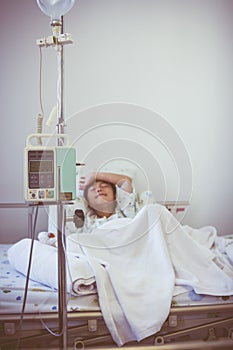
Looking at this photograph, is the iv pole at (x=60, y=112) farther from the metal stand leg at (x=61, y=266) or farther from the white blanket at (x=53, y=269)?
the white blanket at (x=53, y=269)

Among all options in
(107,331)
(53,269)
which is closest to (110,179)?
(53,269)

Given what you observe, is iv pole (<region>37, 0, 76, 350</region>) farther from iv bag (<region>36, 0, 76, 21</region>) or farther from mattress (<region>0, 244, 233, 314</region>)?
mattress (<region>0, 244, 233, 314</region>)

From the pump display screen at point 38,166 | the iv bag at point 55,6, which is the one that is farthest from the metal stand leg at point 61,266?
the iv bag at point 55,6

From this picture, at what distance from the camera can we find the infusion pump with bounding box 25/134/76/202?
1.22 meters

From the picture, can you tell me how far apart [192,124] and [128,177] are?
1.79 feet

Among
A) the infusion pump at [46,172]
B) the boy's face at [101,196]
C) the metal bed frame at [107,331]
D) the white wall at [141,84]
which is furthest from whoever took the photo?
the white wall at [141,84]

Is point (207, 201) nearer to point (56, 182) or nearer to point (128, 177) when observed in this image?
point (128, 177)

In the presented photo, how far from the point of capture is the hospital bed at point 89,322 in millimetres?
1385

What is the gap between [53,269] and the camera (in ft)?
4.85

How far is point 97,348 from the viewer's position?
1395 millimetres

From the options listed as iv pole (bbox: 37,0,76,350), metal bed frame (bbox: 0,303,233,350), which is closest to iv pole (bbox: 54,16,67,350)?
iv pole (bbox: 37,0,76,350)

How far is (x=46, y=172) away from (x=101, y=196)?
3.41 ft

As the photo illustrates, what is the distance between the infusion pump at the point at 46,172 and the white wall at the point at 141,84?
1132 mm

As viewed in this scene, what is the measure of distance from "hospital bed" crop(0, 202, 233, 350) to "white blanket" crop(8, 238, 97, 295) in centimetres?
3
